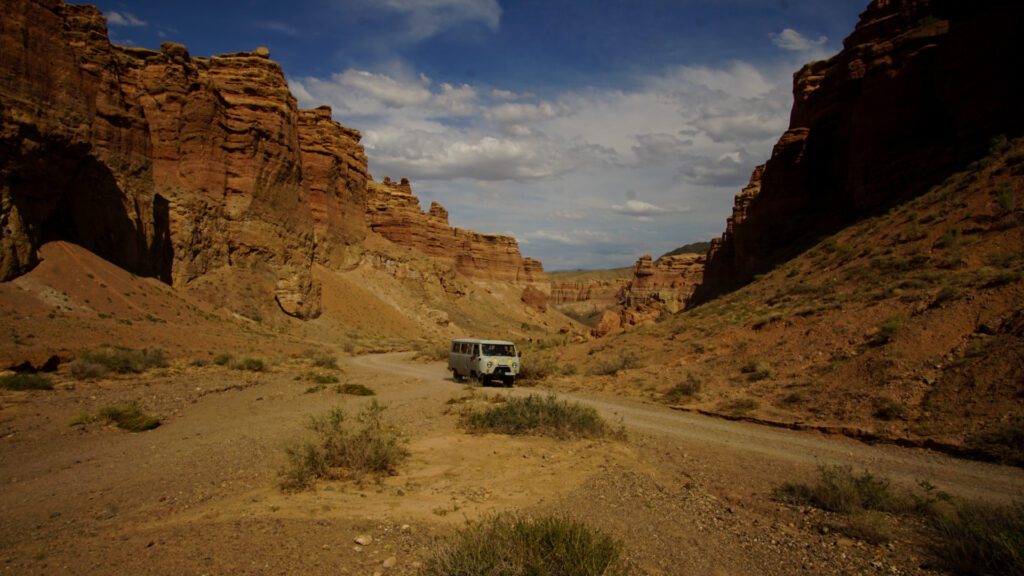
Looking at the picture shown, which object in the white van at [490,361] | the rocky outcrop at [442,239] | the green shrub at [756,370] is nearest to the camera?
the green shrub at [756,370]

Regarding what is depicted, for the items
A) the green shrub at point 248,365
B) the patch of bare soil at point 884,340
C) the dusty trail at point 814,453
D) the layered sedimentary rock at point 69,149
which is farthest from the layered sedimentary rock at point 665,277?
the dusty trail at point 814,453

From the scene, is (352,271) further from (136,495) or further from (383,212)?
(136,495)

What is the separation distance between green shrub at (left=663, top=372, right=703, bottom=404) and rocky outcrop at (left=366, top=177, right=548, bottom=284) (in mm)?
67221

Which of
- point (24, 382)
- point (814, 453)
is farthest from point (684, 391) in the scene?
point (24, 382)

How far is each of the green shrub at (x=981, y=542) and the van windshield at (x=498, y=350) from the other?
51.9ft

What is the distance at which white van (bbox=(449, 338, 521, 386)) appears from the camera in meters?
20.1

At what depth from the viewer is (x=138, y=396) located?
46.2 feet

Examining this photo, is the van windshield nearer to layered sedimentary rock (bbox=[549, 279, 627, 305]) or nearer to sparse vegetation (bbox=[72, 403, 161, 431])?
sparse vegetation (bbox=[72, 403, 161, 431])

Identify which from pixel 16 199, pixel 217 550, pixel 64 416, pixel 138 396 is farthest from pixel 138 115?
pixel 217 550

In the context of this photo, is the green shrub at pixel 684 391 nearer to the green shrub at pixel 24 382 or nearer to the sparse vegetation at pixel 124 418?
the sparse vegetation at pixel 124 418

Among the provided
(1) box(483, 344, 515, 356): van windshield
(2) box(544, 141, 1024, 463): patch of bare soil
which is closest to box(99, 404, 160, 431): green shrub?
(1) box(483, 344, 515, 356): van windshield

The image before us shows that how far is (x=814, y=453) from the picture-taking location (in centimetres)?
938

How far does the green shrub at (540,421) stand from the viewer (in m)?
10.3

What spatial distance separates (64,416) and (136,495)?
21.6 feet
